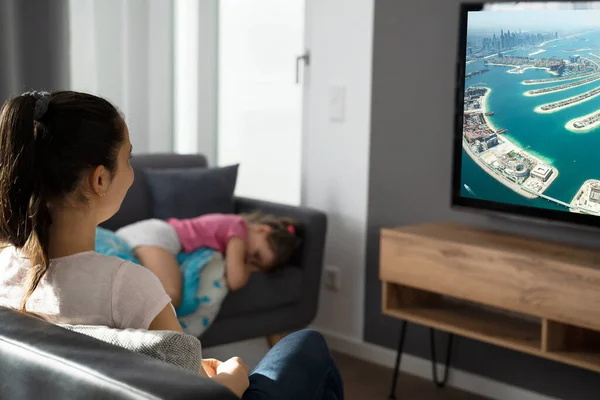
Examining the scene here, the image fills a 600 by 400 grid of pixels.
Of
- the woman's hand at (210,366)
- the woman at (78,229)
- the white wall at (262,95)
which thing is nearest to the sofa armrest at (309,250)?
the white wall at (262,95)

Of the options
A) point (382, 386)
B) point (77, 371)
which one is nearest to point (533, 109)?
point (382, 386)

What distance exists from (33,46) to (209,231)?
50.0 inches

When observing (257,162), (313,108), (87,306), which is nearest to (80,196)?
(87,306)

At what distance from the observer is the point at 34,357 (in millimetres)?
1374

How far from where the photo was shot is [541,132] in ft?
9.94

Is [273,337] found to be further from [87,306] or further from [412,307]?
[87,306]

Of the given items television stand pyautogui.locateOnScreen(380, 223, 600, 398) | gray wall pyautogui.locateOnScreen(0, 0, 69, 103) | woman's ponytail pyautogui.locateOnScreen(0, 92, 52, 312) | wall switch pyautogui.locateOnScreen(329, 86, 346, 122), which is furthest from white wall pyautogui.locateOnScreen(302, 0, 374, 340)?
woman's ponytail pyautogui.locateOnScreen(0, 92, 52, 312)

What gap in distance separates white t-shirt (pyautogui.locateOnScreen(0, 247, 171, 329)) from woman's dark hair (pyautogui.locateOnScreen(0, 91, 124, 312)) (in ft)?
0.11

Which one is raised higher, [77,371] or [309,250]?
[77,371]

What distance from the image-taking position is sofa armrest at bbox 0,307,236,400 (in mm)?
1218

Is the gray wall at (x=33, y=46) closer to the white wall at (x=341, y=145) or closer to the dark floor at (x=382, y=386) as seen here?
the white wall at (x=341, y=145)

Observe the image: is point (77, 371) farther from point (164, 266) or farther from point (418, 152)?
point (418, 152)

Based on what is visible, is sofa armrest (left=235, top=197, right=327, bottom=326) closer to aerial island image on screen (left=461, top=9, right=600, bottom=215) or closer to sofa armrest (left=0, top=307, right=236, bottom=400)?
aerial island image on screen (left=461, top=9, right=600, bottom=215)

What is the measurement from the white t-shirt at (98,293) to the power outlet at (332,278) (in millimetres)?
2415
